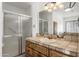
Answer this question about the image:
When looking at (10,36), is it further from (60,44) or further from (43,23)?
(60,44)

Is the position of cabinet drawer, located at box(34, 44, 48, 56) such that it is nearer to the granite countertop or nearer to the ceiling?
the granite countertop

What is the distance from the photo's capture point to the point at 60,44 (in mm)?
1515

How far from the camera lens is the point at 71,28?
1.55 meters

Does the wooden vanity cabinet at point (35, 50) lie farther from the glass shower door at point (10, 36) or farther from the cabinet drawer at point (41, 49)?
the glass shower door at point (10, 36)

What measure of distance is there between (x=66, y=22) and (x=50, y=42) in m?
0.37

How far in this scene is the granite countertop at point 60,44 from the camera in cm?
145

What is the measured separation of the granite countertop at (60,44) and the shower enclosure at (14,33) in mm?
144

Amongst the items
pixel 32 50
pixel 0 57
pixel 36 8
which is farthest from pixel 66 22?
pixel 0 57

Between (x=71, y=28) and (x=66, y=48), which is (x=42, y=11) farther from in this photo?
(x=66, y=48)

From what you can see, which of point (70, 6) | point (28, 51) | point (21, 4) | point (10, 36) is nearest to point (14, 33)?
point (10, 36)

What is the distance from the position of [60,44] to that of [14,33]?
0.68 m

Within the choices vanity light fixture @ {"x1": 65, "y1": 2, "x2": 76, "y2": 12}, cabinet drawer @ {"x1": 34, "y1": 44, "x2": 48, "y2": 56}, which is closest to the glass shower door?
cabinet drawer @ {"x1": 34, "y1": 44, "x2": 48, "y2": 56}

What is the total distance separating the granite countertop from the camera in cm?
145

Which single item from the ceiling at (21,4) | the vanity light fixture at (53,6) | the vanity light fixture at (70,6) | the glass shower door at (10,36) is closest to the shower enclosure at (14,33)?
the glass shower door at (10,36)
